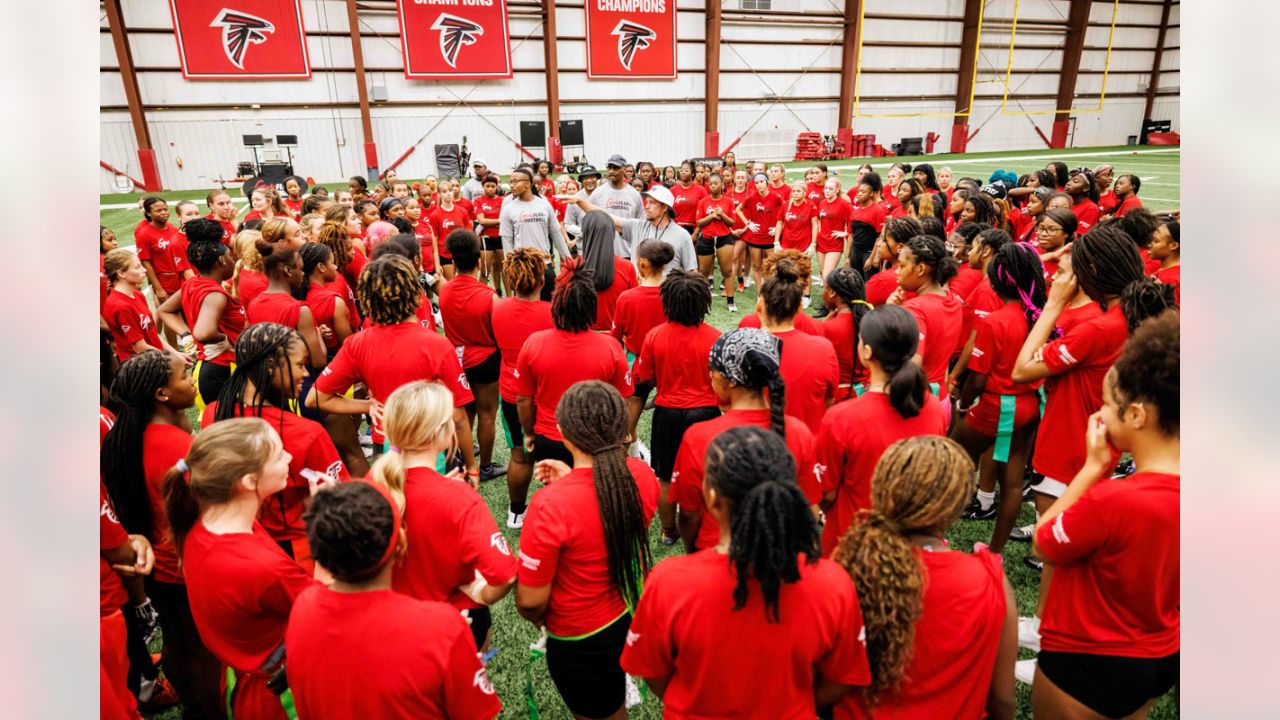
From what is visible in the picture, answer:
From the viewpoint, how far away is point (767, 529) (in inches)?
62.8

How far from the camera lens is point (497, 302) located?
4.57 meters

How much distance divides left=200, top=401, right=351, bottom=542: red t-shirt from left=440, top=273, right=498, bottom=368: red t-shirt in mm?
1934

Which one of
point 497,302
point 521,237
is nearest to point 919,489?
point 497,302

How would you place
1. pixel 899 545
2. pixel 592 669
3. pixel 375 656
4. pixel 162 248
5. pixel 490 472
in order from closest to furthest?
pixel 375 656, pixel 899 545, pixel 592 669, pixel 490 472, pixel 162 248

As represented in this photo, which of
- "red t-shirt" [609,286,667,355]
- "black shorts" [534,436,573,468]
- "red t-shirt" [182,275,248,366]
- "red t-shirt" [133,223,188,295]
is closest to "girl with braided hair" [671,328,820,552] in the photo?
"black shorts" [534,436,573,468]

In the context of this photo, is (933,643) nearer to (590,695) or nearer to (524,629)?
(590,695)

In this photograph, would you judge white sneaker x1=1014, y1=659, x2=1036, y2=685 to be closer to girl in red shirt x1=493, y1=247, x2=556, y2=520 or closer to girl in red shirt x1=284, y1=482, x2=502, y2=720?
girl in red shirt x1=284, y1=482, x2=502, y2=720

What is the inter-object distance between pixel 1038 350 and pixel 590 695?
2.81 m

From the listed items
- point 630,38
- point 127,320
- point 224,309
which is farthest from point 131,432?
point 630,38

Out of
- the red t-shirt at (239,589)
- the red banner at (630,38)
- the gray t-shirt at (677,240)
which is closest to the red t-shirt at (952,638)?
the red t-shirt at (239,589)

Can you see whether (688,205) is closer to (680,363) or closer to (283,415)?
(680,363)

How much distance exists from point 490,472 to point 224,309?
7.29 feet

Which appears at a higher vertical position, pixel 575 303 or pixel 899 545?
pixel 575 303

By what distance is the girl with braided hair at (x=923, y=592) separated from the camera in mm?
1831
